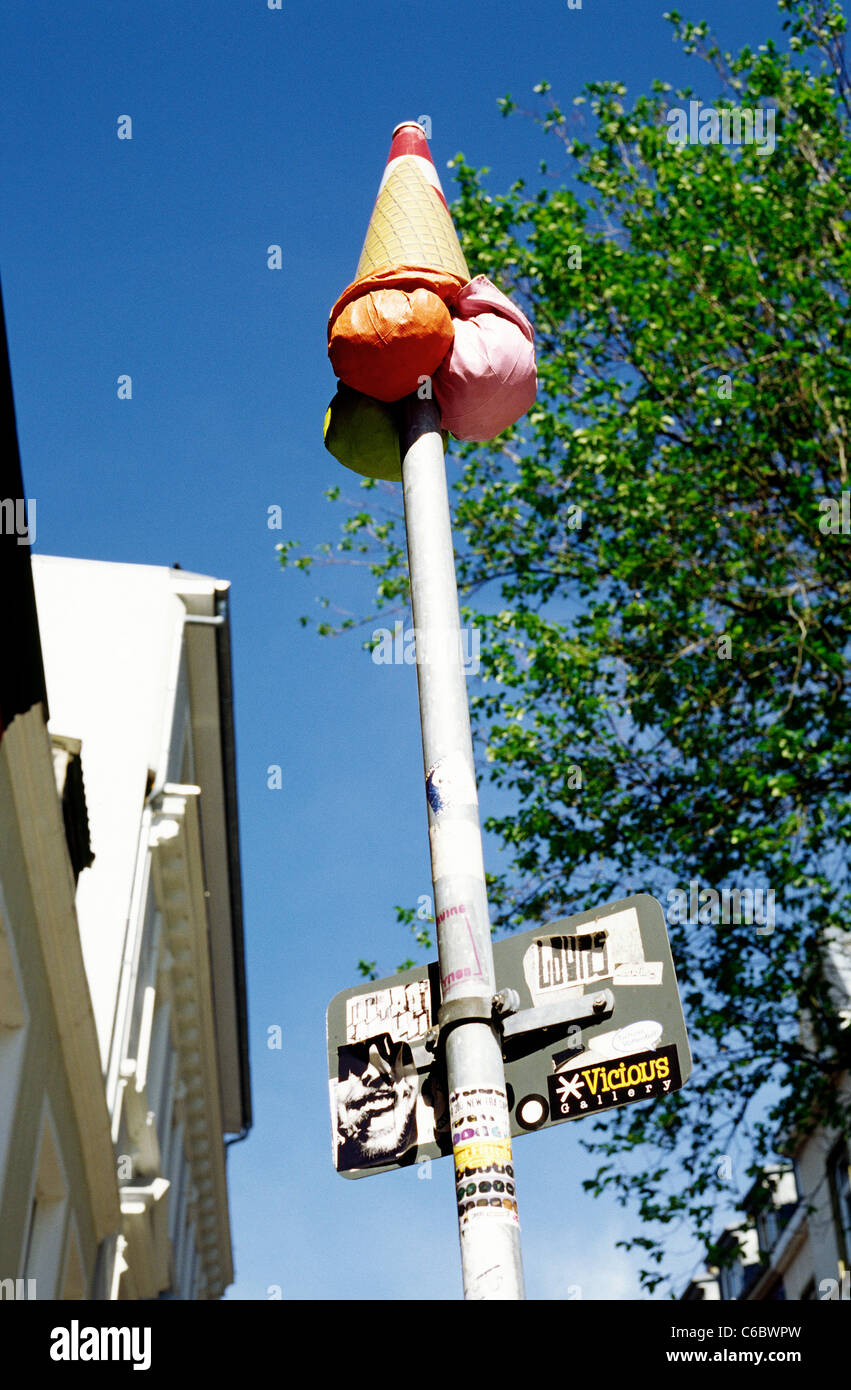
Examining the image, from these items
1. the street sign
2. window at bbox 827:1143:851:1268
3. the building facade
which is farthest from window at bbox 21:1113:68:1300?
window at bbox 827:1143:851:1268

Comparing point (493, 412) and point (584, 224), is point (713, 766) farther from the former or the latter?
point (493, 412)

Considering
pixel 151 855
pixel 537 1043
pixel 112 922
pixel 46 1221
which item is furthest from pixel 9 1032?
pixel 537 1043

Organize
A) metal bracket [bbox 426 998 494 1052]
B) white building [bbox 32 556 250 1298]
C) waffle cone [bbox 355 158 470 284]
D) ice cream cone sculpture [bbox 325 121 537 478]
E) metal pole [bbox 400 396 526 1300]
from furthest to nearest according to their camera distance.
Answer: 1. white building [bbox 32 556 250 1298]
2. waffle cone [bbox 355 158 470 284]
3. ice cream cone sculpture [bbox 325 121 537 478]
4. metal bracket [bbox 426 998 494 1052]
5. metal pole [bbox 400 396 526 1300]

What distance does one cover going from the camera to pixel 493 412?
421cm

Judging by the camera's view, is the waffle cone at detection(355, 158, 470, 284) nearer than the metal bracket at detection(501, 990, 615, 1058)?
No

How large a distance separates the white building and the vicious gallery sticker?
37.3 ft

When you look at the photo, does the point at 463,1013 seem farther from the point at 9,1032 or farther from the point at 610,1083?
the point at 9,1032

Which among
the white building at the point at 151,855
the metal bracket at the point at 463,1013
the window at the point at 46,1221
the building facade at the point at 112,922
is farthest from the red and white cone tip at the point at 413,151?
the white building at the point at 151,855

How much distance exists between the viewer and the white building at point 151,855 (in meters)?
14.9

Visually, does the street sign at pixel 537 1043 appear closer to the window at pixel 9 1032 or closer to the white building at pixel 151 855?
the window at pixel 9 1032

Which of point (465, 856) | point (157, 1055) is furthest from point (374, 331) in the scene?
point (157, 1055)

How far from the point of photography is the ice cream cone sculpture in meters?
3.96

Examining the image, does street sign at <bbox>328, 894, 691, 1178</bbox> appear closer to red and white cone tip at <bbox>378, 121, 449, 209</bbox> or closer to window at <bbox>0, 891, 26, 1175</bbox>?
red and white cone tip at <bbox>378, 121, 449, 209</bbox>
